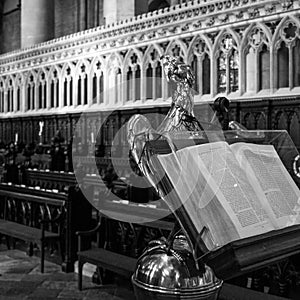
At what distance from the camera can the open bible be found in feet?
5.05

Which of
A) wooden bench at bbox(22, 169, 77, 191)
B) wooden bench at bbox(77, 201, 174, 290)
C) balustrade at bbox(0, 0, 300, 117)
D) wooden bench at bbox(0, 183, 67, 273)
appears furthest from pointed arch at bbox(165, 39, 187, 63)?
wooden bench at bbox(77, 201, 174, 290)

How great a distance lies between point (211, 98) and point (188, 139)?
19.7 ft

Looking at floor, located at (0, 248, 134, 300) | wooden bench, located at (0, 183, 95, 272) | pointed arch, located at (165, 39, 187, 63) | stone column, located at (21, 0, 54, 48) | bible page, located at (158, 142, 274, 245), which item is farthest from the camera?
stone column, located at (21, 0, 54, 48)

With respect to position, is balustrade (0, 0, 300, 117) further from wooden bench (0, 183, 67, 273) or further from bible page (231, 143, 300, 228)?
bible page (231, 143, 300, 228)

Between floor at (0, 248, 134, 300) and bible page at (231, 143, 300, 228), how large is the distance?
8.86 feet

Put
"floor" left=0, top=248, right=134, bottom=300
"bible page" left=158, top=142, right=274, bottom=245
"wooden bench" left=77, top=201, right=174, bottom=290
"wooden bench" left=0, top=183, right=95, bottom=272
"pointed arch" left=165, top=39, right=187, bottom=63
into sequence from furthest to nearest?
"pointed arch" left=165, top=39, right=187, bottom=63, "wooden bench" left=0, top=183, right=95, bottom=272, "floor" left=0, top=248, right=134, bottom=300, "wooden bench" left=77, top=201, right=174, bottom=290, "bible page" left=158, top=142, right=274, bottom=245

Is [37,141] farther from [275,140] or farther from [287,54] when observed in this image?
[275,140]

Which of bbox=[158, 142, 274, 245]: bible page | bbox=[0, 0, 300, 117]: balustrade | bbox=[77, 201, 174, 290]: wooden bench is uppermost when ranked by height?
bbox=[0, 0, 300, 117]: balustrade

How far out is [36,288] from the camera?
15.0ft

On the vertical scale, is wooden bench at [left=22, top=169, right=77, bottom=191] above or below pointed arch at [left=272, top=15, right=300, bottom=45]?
below

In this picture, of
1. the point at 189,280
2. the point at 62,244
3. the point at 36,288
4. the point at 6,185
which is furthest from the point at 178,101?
the point at 6,185

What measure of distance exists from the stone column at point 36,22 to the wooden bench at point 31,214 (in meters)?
6.29

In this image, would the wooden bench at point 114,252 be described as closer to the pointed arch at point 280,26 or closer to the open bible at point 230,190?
the open bible at point 230,190

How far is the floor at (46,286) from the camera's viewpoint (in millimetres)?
4340
